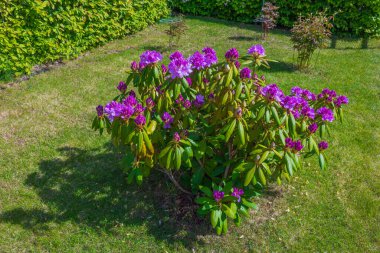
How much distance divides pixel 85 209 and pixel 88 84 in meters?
3.04

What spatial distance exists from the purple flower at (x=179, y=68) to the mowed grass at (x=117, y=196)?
1.42 metres

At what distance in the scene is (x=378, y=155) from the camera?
4629mm

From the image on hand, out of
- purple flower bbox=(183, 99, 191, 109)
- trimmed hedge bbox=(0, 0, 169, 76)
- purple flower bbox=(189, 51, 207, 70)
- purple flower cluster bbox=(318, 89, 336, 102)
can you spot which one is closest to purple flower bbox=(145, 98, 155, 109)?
purple flower bbox=(183, 99, 191, 109)

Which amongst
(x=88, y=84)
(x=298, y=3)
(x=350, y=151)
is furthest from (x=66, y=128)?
(x=298, y=3)

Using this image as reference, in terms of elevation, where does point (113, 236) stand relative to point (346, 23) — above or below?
below

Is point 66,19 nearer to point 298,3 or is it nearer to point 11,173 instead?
→ point 11,173

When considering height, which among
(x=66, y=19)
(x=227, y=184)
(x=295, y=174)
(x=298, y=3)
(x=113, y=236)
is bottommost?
(x=113, y=236)

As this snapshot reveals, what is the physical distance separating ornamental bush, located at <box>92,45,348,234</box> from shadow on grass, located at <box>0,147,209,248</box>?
37cm

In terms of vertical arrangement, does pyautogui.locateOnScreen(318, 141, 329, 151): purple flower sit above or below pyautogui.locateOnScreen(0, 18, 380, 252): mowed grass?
above

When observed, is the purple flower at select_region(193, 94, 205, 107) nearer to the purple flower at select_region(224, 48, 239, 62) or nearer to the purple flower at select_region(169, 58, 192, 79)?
the purple flower at select_region(169, 58, 192, 79)

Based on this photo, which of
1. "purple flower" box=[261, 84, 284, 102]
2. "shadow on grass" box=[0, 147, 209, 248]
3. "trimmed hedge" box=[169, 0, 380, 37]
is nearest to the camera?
"purple flower" box=[261, 84, 284, 102]

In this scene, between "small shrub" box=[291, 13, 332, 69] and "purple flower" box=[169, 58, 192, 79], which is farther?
"small shrub" box=[291, 13, 332, 69]

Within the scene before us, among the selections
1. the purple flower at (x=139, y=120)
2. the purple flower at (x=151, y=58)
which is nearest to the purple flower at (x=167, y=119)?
the purple flower at (x=139, y=120)

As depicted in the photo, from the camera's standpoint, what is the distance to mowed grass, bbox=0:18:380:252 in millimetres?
3332
